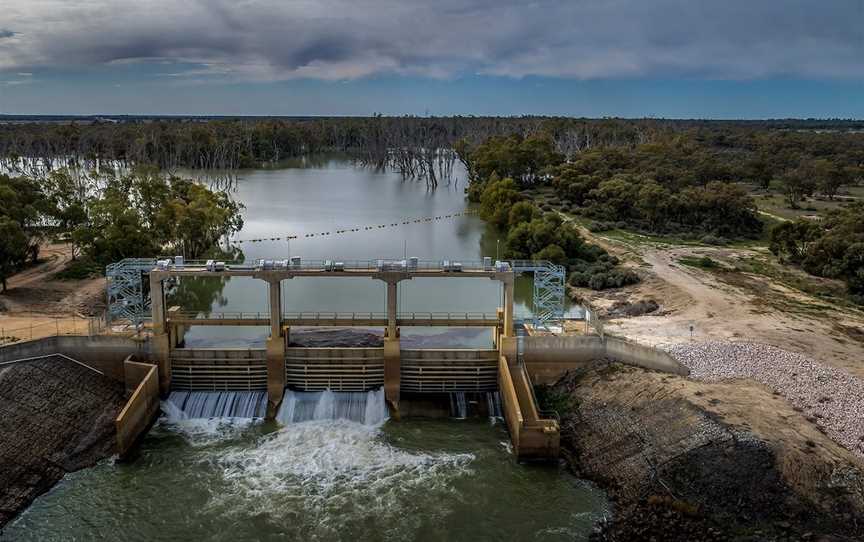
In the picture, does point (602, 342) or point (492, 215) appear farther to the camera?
point (492, 215)

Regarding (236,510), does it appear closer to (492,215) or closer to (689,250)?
(689,250)

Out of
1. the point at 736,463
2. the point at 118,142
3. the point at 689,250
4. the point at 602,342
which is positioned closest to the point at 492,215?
the point at 689,250

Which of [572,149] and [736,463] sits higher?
[572,149]

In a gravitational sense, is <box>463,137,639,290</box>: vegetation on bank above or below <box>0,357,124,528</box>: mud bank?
above

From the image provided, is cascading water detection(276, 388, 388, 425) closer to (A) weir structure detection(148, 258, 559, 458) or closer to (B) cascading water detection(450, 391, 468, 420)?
(A) weir structure detection(148, 258, 559, 458)

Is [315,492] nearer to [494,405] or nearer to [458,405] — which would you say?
[458,405]

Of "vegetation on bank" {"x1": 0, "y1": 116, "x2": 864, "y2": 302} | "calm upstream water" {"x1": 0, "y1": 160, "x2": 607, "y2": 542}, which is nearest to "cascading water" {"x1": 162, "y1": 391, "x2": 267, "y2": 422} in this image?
"calm upstream water" {"x1": 0, "y1": 160, "x2": 607, "y2": 542}
